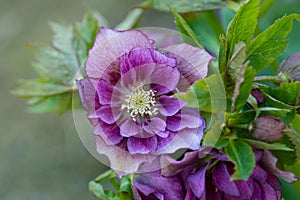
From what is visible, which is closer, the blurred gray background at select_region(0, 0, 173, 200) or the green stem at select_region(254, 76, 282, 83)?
the green stem at select_region(254, 76, 282, 83)

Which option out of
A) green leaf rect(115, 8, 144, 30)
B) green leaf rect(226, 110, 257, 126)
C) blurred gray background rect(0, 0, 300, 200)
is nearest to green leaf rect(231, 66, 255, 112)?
green leaf rect(226, 110, 257, 126)

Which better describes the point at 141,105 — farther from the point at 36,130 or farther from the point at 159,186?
the point at 36,130

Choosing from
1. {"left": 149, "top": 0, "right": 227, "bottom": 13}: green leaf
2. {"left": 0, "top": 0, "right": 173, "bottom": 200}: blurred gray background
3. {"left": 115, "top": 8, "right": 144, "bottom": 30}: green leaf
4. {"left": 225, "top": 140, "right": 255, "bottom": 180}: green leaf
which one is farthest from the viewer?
{"left": 0, "top": 0, "right": 173, "bottom": 200}: blurred gray background

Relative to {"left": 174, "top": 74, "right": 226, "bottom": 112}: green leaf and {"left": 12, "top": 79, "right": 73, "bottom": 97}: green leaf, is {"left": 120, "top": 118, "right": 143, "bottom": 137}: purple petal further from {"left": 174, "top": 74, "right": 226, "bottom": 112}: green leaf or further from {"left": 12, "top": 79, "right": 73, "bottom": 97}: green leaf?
{"left": 12, "top": 79, "right": 73, "bottom": 97}: green leaf

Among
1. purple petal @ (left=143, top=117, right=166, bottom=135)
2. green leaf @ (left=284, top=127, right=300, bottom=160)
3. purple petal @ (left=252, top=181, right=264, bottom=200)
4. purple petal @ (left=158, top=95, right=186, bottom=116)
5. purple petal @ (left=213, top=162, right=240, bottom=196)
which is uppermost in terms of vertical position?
purple petal @ (left=158, top=95, right=186, bottom=116)

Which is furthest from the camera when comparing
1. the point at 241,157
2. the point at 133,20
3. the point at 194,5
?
the point at 133,20

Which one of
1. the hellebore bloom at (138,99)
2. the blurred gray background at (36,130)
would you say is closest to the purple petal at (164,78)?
the hellebore bloom at (138,99)

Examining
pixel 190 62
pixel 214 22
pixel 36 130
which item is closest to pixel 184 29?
pixel 190 62
